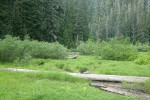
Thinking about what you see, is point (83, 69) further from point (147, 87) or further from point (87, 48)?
point (87, 48)

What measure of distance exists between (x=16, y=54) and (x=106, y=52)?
1266cm

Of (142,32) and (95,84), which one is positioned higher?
(95,84)

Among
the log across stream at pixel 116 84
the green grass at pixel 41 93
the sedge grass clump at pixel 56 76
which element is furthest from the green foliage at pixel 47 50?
the green grass at pixel 41 93

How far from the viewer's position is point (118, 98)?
16.9m

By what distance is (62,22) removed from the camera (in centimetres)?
8006

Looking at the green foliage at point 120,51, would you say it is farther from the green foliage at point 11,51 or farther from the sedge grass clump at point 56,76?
the sedge grass clump at point 56,76

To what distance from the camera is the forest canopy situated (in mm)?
57850

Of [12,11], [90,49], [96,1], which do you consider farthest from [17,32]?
[96,1]

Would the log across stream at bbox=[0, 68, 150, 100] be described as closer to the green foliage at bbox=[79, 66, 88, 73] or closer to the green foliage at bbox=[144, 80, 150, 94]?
the green foliage at bbox=[144, 80, 150, 94]

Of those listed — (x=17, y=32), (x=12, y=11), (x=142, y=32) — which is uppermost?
(x=12, y=11)

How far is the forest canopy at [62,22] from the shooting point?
57.8 m

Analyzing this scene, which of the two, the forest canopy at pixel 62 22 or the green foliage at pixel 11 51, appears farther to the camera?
the forest canopy at pixel 62 22

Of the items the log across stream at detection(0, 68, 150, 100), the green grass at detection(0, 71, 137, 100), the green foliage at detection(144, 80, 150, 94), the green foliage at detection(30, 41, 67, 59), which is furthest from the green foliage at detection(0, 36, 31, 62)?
the green foliage at detection(144, 80, 150, 94)

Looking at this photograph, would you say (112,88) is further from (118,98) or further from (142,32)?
(142,32)
